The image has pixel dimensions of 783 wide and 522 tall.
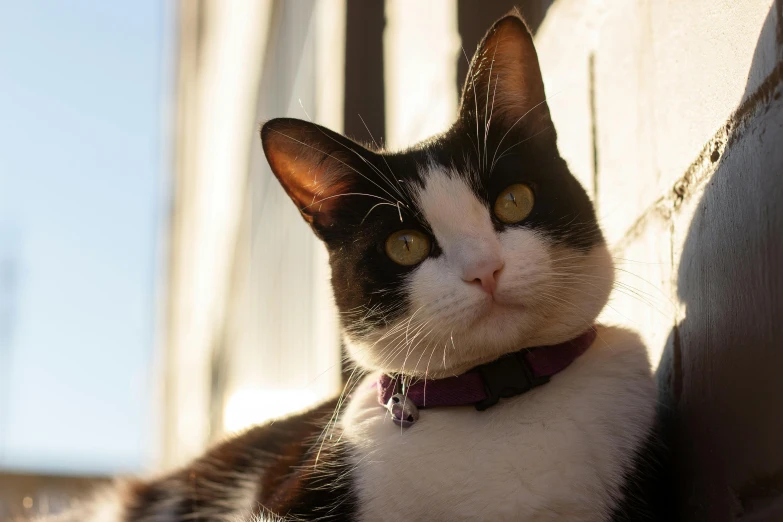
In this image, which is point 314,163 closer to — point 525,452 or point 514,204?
point 514,204

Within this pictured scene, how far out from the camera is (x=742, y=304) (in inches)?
34.9

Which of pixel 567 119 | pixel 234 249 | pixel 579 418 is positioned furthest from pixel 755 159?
pixel 234 249

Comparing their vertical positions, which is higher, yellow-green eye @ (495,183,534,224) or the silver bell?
yellow-green eye @ (495,183,534,224)

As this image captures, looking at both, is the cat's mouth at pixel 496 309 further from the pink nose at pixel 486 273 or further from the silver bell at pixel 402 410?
the silver bell at pixel 402 410

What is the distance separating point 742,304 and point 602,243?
31 cm

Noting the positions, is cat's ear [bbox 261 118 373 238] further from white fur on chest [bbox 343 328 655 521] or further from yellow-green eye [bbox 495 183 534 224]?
white fur on chest [bbox 343 328 655 521]

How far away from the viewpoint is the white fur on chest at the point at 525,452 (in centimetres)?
98

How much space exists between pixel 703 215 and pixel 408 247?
1.35 feet

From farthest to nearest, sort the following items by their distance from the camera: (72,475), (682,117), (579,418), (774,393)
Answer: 1. (72,475)
2. (682,117)
3. (579,418)
4. (774,393)

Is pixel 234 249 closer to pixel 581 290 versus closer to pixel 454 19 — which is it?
pixel 454 19

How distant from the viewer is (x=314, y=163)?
1286 mm

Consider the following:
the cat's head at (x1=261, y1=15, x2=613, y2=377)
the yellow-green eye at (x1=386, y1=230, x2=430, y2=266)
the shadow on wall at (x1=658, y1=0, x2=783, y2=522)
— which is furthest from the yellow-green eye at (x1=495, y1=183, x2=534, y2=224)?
the shadow on wall at (x1=658, y1=0, x2=783, y2=522)

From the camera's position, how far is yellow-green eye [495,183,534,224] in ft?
3.68

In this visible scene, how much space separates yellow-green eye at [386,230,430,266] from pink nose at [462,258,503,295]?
0.41 feet
